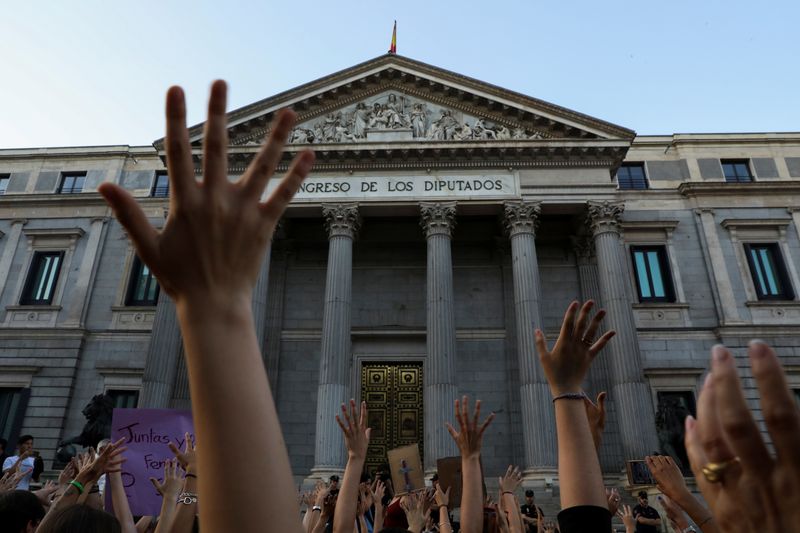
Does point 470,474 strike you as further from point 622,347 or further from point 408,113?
point 408,113

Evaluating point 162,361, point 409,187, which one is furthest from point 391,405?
point 162,361

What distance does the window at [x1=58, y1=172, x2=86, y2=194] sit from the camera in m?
27.9

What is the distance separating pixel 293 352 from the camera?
2361 cm

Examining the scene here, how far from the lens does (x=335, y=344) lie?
1941 centimetres

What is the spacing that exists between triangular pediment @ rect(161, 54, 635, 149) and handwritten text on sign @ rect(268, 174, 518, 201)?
140 cm

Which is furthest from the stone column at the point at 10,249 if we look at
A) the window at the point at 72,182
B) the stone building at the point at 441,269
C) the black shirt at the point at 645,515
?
the black shirt at the point at 645,515

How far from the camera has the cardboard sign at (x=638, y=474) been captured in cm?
1673

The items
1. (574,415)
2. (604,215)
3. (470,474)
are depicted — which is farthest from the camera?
(604,215)

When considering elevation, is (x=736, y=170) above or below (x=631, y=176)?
above

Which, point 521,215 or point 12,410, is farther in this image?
point 12,410

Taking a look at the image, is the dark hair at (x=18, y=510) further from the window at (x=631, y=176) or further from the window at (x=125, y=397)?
the window at (x=631, y=176)

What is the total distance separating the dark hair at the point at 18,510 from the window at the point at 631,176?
26303 millimetres

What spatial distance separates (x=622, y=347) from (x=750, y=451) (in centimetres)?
1943

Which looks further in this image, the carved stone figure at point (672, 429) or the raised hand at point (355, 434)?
the carved stone figure at point (672, 429)
